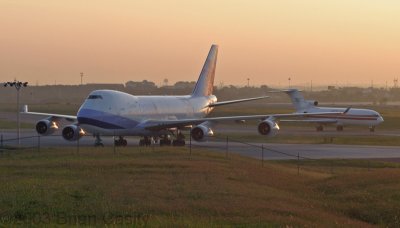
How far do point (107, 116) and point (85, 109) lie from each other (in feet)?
5.18

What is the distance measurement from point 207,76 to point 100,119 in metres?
17.0

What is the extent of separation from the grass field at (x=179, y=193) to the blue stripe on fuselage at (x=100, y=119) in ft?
34.9

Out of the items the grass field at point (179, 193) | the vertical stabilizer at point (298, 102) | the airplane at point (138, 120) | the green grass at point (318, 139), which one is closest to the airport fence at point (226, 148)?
the airplane at point (138, 120)

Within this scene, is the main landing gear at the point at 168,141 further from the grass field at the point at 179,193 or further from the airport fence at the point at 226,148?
the grass field at the point at 179,193

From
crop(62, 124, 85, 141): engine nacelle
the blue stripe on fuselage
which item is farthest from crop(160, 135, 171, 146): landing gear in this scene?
crop(62, 124, 85, 141): engine nacelle

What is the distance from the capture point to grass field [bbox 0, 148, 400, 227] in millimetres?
21703

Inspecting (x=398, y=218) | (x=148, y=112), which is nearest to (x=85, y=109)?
(x=148, y=112)

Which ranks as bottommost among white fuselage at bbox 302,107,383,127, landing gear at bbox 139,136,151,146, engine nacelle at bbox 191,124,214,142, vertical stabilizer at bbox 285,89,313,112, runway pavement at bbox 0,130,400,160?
runway pavement at bbox 0,130,400,160

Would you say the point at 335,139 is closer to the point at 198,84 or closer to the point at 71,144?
the point at 198,84

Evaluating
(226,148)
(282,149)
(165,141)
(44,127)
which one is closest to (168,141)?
(165,141)

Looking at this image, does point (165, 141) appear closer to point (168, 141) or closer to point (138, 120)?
point (168, 141)

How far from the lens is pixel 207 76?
226 ft

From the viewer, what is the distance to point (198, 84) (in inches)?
2685

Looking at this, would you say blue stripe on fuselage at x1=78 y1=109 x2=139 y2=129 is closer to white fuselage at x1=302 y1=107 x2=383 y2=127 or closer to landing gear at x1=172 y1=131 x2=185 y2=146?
landing gear at x1=172 y1=131 x2=185 y2=146
